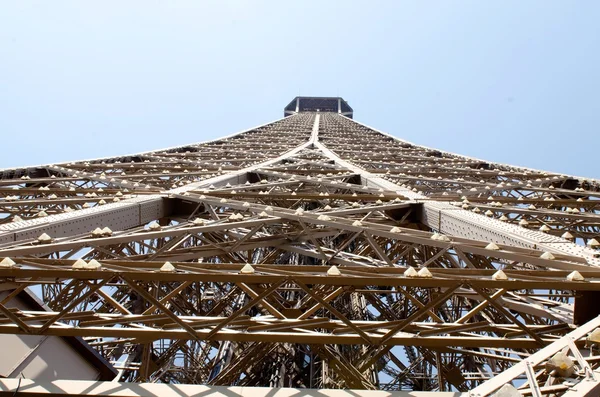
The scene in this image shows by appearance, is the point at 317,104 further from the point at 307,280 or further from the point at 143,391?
the point at 143,391

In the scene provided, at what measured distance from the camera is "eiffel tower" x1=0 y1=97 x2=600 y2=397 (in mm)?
3660

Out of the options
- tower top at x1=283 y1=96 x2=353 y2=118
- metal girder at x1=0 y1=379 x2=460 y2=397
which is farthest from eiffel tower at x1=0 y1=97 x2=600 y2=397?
tower top at x1=283 y1=96 x2=353 y2=118

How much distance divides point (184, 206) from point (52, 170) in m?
6.07

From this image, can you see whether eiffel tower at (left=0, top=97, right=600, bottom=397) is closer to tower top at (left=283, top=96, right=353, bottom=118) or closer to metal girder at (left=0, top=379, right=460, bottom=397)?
metal girder at (left=0, top=379, right=460, bottom=397)

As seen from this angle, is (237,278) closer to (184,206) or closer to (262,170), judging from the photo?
(184,206)

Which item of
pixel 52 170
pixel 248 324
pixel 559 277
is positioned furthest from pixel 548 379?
pixel 52 170

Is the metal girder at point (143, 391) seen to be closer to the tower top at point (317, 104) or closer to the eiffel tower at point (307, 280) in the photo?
the eiffel tower at point (307, 280)

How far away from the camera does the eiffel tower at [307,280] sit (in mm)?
3660

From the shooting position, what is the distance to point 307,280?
3.65 m

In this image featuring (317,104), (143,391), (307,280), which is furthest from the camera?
(317,104)

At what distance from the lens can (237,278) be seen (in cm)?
367

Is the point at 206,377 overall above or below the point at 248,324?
below

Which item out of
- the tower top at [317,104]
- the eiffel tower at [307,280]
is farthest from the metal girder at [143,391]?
the tower top at [317,104]

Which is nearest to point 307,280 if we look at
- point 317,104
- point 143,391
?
point 143,391
